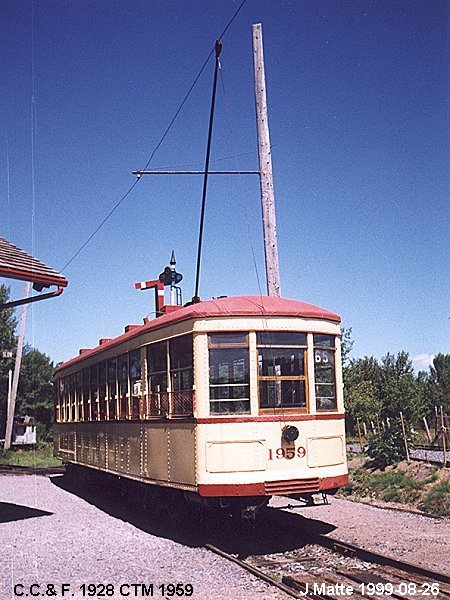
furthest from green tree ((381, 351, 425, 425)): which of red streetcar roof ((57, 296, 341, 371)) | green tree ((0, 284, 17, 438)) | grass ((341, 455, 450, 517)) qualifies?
green tree ((0, 284, 17, 438))

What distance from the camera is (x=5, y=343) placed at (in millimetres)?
46688

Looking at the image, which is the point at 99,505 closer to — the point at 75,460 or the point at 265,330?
the point at 75,460

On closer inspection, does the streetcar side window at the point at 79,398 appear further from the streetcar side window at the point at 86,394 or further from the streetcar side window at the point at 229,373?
the streetcar side window at the point at 229,373

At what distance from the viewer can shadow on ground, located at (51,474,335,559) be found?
32.4 feet

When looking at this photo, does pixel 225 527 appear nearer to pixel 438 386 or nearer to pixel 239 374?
pixel 239 374

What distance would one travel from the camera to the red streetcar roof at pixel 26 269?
10.5 meters

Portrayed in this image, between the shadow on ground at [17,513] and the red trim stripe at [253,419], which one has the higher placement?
the red trim stripe at [253,419]

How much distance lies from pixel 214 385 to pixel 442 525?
413 centimetres

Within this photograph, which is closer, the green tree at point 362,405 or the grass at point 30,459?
the green tree at point 362,405

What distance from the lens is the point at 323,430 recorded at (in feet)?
32.7

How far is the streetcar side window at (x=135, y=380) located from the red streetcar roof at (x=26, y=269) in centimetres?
165

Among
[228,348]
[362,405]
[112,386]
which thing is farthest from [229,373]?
[362,405]

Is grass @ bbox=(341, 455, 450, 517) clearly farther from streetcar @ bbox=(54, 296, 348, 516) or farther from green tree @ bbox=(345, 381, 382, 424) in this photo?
green tree @ bbox=(345, 381, 382, 424)

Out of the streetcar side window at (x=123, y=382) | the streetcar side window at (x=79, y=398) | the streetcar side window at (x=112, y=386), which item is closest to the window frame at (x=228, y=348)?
the streetcar side window at (x=123, y=382)
